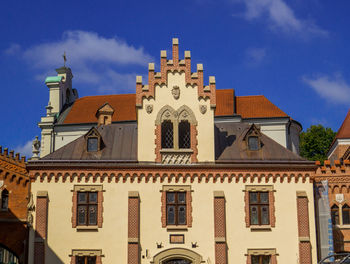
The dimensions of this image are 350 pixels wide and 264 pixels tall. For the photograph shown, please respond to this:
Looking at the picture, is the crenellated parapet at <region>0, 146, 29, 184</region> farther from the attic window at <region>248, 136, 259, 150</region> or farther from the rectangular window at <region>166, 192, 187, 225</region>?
the attic window at <region>248, 136, 259, 150</region>

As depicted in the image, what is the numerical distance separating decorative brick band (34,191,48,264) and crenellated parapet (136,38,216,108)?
8.41 metres

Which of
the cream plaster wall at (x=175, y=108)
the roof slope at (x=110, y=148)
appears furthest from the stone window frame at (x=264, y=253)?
the roof slope at (x=110, y=148)

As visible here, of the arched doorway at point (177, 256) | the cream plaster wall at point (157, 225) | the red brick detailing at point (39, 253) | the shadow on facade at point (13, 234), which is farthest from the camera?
the shadow on facade at point (13, 234)

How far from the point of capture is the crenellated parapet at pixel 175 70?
111 ft

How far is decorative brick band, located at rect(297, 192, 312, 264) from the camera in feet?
104

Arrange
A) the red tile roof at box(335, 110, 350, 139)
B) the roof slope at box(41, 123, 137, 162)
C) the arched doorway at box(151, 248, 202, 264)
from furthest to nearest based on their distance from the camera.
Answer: the red tile roof at box(335, 110, 350, 139) → the roof slope at box(41, 123, 137, 162) → the arched doorway at box(151, 248, 202, 264)

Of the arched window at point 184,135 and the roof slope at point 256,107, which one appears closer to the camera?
the arched window at point 184,135

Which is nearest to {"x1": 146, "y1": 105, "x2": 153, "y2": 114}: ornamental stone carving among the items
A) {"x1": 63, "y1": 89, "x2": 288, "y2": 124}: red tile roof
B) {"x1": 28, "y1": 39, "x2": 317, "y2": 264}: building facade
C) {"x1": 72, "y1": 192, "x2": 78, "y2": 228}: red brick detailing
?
{"x1": 28, "y1": 39, "x2": 317, "y2": 264}: building facade

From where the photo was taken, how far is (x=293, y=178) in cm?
3309

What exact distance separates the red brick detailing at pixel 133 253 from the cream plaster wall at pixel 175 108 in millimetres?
5399

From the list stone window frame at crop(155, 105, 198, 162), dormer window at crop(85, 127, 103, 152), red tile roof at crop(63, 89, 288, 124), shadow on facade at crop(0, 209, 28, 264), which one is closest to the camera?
stone window frame at crop(155, 105, 198, 162)

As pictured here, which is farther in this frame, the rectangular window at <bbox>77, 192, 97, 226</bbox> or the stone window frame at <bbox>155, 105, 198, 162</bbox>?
the stone window frame at <bbox>155, 105, 198, 162</bbox>

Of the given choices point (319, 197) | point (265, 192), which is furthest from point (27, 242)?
point (319, 197)

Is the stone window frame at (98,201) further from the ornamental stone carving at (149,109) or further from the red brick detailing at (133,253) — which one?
the ornamental stone carving at (149,109)
